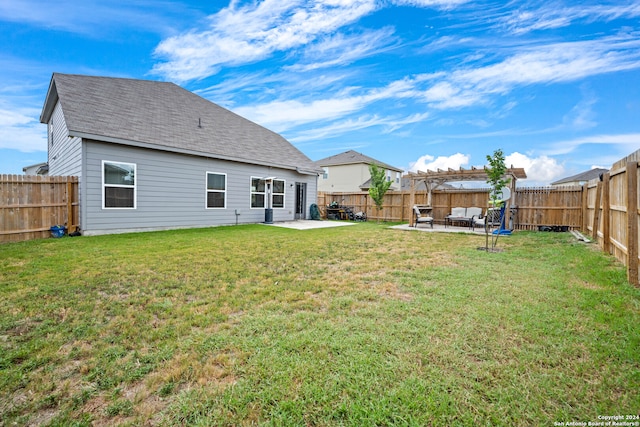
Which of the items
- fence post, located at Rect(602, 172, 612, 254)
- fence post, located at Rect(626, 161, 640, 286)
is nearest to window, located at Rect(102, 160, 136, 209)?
fence post, located at Rect(626, 161, 640, 286)

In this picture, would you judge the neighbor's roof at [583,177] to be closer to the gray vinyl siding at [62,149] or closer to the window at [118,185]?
the window at [118,185]

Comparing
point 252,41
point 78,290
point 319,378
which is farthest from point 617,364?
point 252,41

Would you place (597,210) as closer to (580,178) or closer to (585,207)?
(585,207)

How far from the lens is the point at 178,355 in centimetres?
221

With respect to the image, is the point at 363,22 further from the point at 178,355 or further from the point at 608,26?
the point at 178,355

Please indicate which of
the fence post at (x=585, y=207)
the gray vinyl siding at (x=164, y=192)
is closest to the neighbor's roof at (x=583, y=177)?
the fence post at (x=585, y=207)

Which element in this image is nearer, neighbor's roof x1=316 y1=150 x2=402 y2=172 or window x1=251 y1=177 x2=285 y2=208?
window x1=251 y1=177 x2=285 y2=208

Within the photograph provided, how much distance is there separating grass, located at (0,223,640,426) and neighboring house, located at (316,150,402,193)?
74.7ft

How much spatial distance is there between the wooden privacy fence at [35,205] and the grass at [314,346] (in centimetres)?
444

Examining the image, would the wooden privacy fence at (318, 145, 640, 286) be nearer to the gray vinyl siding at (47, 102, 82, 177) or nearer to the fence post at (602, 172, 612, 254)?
the fence post at (602, 172, 612, 254)

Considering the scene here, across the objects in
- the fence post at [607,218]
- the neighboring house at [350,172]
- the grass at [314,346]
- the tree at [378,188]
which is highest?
the neighboring house at [350,172]

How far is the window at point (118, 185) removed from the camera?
887 centimetres

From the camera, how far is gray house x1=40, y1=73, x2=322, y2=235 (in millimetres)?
8750

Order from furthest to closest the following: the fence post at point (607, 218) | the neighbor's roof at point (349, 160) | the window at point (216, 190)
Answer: the neighbor's roof at point (349, 160) → the window at point (216, 190) → the fence post at point (607, 218)
